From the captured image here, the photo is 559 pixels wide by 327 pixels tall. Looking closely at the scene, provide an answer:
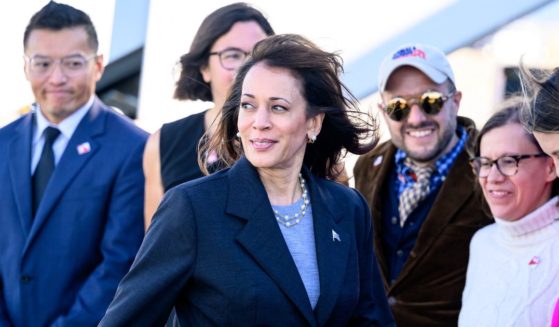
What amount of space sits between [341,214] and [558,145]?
0.65 metres

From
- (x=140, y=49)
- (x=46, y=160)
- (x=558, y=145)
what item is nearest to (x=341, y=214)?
(x=558, y=145)

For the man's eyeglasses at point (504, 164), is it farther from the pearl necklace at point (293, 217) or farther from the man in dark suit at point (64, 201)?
the man in dark suit at point (64, 201)

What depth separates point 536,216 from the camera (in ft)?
12.2

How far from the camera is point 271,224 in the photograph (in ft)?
10.0

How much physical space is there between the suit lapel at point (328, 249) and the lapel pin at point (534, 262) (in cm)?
76

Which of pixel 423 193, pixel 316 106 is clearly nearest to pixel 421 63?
pixel 423 193

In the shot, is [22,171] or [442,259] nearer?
[442,259]

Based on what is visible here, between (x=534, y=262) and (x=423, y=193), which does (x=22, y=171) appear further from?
(x=534, y=262)

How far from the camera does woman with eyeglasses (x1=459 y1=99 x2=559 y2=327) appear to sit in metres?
3.62

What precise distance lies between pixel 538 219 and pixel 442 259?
1.72 ft

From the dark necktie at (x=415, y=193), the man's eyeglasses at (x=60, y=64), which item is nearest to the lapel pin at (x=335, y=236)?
the dark necktie at (x=415, y=193)

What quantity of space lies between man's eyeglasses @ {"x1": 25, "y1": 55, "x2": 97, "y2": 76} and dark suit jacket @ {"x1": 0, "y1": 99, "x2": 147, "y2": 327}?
347 millimetres

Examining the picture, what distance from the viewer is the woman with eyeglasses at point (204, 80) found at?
4.16m

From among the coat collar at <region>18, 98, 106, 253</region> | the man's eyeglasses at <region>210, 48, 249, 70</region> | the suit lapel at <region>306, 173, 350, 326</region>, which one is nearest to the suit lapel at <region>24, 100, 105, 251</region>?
the coat collar at <region>18, 98, 106, 253</region>
